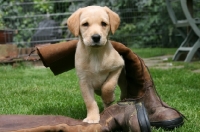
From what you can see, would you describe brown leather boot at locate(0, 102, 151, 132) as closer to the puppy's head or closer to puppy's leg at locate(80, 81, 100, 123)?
puppy's leg at locate(80, 81, 100, 123)

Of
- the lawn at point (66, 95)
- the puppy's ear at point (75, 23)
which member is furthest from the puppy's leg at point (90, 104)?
the puppy's ear at point (75, 23)

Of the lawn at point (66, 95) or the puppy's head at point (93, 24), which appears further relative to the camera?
the lawn at point (66, 95)

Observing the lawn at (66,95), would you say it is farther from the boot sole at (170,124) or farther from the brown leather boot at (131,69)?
the brown leather boot at (131,69)

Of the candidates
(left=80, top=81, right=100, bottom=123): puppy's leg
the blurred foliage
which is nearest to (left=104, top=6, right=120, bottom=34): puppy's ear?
(left=80, top=81, right=100, bottom=123): puppy's leg

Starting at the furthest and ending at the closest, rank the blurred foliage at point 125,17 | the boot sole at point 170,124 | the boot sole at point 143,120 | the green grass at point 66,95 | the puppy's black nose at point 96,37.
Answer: the blurred foliage at point 125,17 < the green grass at point 66,95 < the puppy's black nose at point 96,37 < the boot sole at point 170,124 < the boot sole at point 143,120

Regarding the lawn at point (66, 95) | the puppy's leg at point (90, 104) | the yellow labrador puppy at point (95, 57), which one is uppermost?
the yellow labrador puppy at point (95, 57)

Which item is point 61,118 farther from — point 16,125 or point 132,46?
point 132,46

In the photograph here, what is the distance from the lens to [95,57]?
2.44 meters

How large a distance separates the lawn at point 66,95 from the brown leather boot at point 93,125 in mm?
216

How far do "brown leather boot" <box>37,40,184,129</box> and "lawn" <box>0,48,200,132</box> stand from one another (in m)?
0.24

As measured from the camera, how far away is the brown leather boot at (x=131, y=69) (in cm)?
243

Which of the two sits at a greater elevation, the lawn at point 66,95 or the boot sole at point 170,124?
the boot sole at point 170,124

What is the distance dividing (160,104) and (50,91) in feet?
5.37

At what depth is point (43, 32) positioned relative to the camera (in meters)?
8.48
